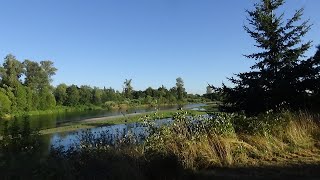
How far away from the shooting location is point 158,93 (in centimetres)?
12925

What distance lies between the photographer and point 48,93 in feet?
378

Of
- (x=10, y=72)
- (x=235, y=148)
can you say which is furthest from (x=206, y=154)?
(x=10, y=72)

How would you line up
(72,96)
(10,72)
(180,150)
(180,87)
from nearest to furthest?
(180,150) < (10,72) < (72,96) < (180,87)

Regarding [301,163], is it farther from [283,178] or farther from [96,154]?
[96,154]

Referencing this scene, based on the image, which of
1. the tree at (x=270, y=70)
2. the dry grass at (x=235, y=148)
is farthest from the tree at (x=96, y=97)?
the dry grass at (x=235, y=148)

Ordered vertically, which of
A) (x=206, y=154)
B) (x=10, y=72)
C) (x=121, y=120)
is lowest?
(x=206, y=154)

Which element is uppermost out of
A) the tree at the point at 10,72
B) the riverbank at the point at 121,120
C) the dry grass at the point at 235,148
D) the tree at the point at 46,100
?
the tree at the point at 10,72

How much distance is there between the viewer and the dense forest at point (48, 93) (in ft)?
321

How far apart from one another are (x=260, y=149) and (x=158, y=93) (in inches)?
4697

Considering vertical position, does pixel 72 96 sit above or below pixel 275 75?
above

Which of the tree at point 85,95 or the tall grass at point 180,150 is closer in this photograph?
the tall grass at point 180,150

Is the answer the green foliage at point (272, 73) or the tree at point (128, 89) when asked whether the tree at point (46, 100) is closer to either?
the tree at point (128, 89)

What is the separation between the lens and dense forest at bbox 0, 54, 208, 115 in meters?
97.7

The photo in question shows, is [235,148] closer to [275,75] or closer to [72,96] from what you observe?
[275,75]
